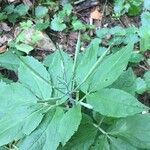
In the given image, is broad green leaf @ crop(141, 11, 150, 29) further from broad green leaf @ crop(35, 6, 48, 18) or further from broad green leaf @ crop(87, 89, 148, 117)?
broad green leaf @ crop(87, 89, 148, 117)

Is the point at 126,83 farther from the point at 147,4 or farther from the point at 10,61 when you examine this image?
the point at 147,4

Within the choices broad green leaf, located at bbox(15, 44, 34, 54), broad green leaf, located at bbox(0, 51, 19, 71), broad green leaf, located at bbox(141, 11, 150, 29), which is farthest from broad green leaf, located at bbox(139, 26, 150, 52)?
broad green leaf, located at bbox(0, 51, 19, 71)

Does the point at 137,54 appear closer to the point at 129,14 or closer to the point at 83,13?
the point at 129,14

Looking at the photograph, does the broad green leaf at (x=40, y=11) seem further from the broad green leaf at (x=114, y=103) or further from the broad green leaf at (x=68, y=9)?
the broad green leaf at (x=114, y=103)

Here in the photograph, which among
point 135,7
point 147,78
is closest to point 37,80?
point 147,78

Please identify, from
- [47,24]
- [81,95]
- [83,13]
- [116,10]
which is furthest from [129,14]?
[81,95]

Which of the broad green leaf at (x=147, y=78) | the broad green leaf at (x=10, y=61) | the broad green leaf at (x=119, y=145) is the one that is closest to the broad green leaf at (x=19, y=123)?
the broad green leaf at (x=119, y=145)
